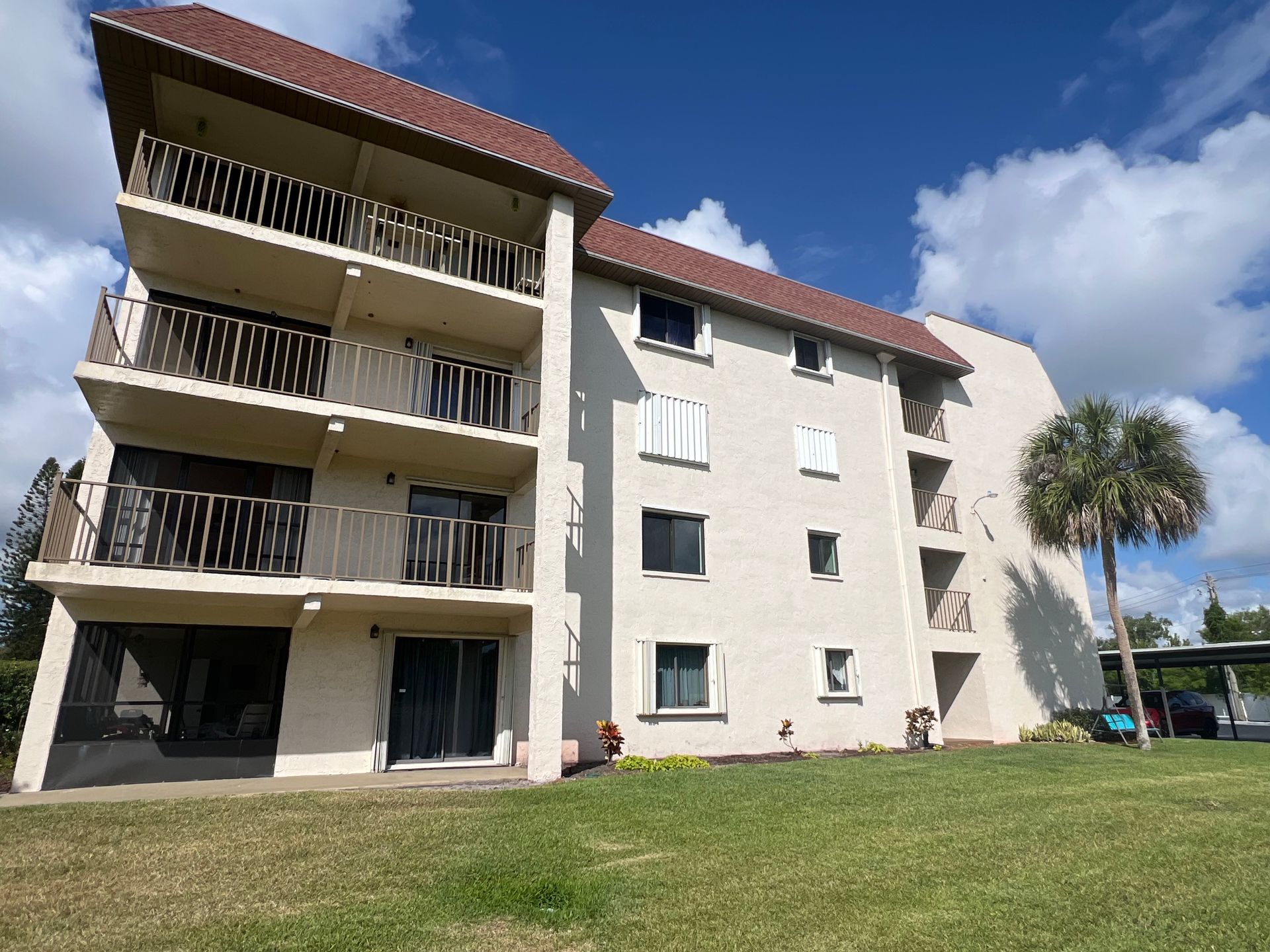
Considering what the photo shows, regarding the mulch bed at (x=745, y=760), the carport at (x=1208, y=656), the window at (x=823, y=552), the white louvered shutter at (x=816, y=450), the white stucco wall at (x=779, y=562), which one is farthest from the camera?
the carport at (x=1208, y=656)

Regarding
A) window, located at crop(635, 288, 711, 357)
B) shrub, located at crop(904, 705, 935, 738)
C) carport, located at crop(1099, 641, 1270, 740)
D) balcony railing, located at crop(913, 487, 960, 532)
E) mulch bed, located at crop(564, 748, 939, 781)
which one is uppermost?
window, located at crop(635, 288, 711, 357)

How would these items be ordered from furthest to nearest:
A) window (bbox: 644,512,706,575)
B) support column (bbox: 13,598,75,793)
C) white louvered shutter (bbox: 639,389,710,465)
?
white louvered shutter (bbox: 639,389,710,465), window (bbox: 644,512,706,575), support column (bbox: 13,598,75,793)

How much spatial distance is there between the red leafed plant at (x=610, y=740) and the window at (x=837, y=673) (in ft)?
17.3

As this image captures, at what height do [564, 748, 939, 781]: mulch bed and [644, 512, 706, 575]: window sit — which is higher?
[644, 512, 706, 575]: window

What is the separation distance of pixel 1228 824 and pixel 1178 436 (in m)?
12.5

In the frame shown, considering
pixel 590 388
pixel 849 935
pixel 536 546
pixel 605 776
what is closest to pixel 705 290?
pixel 590 388

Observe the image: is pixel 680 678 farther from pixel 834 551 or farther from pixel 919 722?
pixel 919 722

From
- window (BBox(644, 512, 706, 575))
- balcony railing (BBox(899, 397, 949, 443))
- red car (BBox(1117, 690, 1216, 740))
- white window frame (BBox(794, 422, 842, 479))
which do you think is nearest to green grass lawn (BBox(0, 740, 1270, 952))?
window (BBox(644, 512, 706, 575))

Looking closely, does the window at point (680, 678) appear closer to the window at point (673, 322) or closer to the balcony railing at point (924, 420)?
the window at point (673, 322)

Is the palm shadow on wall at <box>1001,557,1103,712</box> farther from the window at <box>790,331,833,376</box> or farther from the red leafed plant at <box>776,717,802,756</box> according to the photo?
the red leafed plant at <box>776,717,802,756</box>

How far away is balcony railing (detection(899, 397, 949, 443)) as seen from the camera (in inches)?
831

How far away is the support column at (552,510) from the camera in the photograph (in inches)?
457

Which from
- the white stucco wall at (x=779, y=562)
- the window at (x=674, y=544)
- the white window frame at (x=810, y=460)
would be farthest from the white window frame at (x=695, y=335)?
the window at (x=674, y=544)

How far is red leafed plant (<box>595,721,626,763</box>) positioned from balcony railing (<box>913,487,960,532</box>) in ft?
36.5
